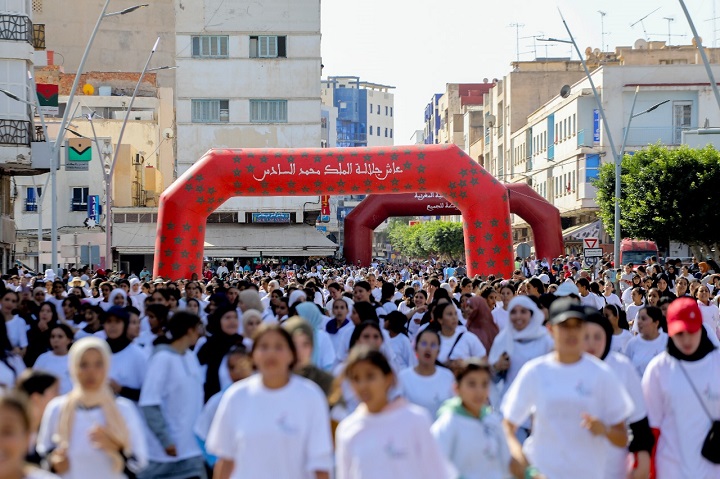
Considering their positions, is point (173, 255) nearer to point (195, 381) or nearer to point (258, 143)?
point (195, 381)

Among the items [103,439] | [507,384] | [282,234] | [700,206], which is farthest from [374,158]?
[282,234]

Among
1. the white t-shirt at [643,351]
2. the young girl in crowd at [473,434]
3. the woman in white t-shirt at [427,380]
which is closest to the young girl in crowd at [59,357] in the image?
the woman in white t-shirt at [427,380]

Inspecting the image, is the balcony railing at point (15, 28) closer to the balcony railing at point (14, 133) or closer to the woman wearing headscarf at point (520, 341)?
the balcony railing at point (14, 133)

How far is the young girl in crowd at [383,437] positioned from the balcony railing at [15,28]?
109 feet

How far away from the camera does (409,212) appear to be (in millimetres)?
54219

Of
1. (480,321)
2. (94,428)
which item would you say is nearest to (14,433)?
(94,428)

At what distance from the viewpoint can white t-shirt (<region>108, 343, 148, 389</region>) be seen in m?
9.54

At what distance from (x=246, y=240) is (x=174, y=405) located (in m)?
50.5

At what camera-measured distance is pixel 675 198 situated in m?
44.0

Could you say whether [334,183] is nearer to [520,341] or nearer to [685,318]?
[520,341]

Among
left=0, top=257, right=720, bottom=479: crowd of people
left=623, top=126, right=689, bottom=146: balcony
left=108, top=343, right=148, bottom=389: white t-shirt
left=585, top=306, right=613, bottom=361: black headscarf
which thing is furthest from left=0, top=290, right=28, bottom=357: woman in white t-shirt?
left=623, top=126, right=689, bottom=146: balcony

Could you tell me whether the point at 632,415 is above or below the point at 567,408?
below

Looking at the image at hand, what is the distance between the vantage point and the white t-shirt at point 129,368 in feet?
31.3

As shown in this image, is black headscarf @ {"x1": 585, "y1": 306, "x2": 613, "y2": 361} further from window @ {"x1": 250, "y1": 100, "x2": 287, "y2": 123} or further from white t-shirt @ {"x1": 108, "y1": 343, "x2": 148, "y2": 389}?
window @ {"x1": 250, "y1": 100, "x2": 287, "y2": 123}
